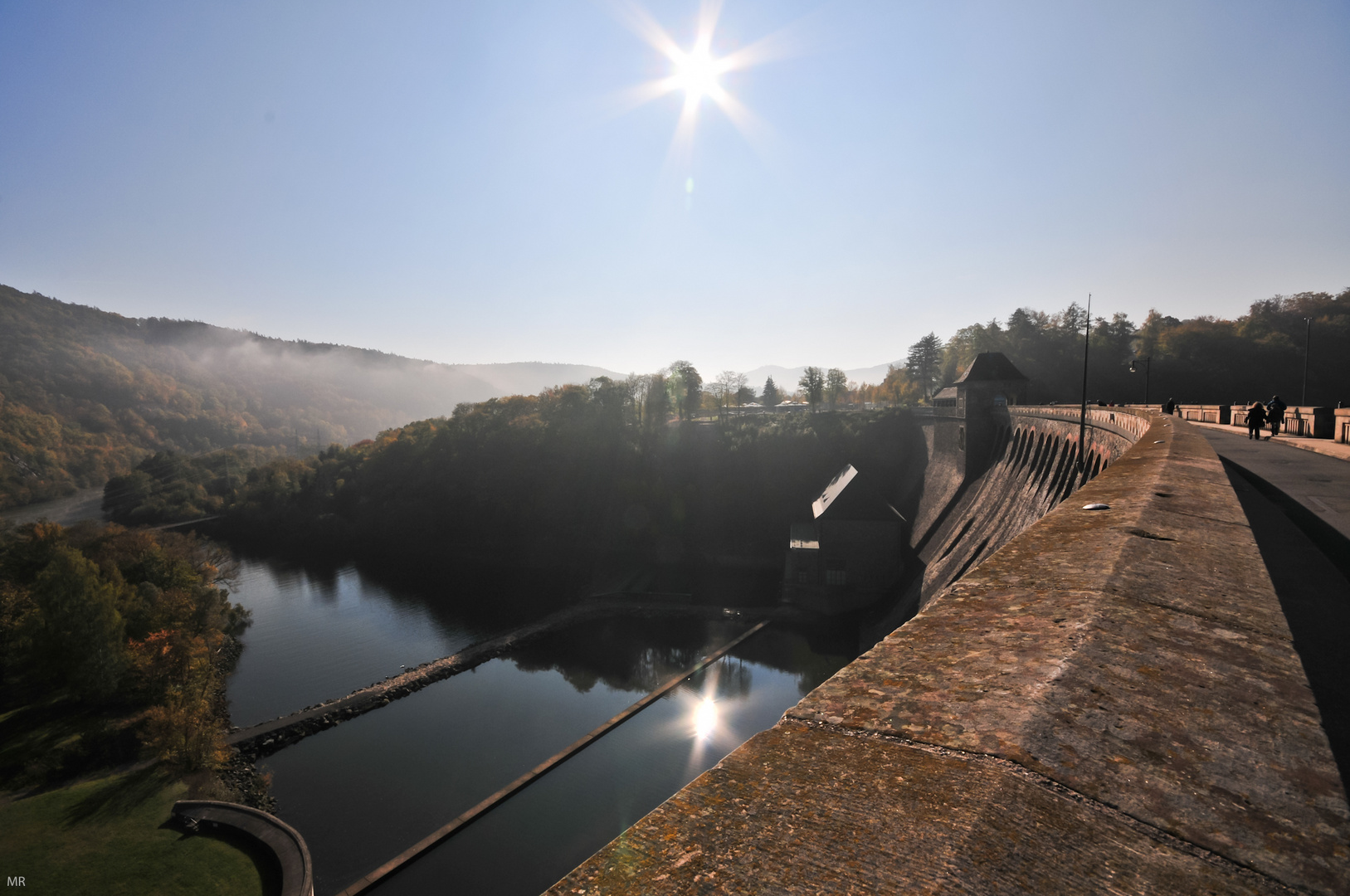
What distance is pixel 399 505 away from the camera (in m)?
77.0

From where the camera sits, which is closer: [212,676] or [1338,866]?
[1338,866]

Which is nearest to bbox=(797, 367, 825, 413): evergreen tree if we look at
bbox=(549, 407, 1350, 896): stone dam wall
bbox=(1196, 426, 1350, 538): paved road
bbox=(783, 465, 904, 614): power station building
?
bbox=(783, 465, 904, 614): power station building

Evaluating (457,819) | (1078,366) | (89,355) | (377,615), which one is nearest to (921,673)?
(457,819)

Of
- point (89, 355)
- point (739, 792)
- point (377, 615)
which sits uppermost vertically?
point (89, 355)

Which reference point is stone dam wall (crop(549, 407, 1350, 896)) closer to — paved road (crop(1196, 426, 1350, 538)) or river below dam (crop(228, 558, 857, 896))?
paved road (crop(1196, 426, 1350, 538))

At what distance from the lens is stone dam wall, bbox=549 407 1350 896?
1.27 meters

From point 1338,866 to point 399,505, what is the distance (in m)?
84.6

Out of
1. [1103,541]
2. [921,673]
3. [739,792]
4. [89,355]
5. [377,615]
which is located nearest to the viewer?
[739,792]

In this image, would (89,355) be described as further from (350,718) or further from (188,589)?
(350,718)

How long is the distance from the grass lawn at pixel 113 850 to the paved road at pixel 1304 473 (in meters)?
28.5

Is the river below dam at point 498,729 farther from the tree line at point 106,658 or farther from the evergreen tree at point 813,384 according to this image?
the evergreen tree at point 813,384

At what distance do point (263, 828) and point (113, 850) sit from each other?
4620mm

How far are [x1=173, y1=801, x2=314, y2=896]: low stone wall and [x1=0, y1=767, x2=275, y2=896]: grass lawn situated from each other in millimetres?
457

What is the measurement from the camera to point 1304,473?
37.3 ft
